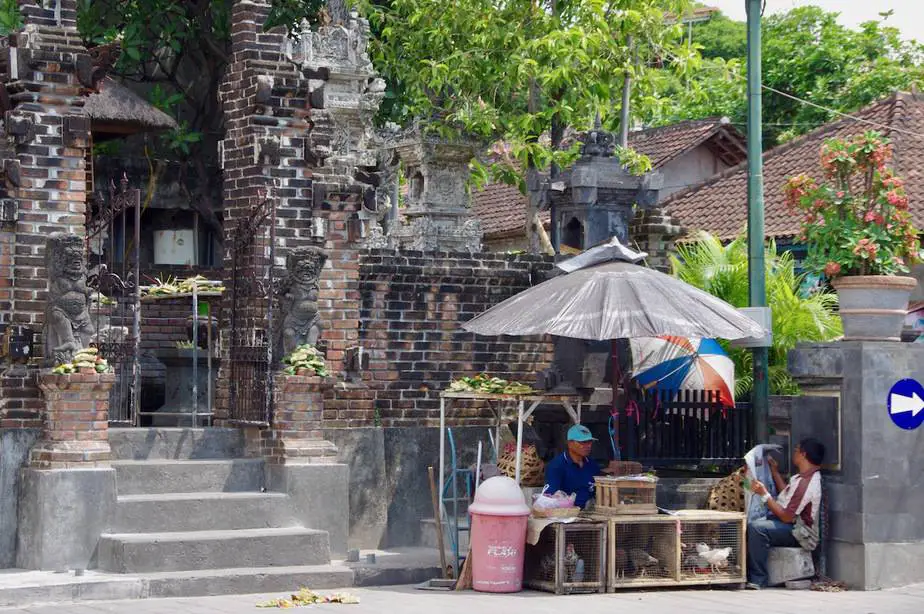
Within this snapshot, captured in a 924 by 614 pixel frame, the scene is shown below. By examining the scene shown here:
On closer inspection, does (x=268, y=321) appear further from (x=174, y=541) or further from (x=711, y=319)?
(x=711, y=319)

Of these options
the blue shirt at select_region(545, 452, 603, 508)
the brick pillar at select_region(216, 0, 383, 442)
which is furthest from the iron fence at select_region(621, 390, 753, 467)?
the brick pillar at select_region(216, 0, 383, 442)

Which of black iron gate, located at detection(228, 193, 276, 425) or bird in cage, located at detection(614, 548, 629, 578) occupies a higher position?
black iron gate, located at detection(228, 193, 276, 425)

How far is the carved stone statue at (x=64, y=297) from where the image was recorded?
1149cm

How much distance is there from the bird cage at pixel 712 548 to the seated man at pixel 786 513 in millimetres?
210

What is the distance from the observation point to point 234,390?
43.9 feet

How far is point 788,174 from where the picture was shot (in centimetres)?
2702

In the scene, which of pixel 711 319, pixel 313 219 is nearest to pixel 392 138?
pixel 313 219

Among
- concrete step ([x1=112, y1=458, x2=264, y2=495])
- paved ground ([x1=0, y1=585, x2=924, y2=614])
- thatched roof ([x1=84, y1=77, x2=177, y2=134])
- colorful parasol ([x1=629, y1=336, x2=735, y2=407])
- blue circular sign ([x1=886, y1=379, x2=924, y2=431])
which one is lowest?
paved ground ([x1=0, y1=585, x2=924, y2=614])

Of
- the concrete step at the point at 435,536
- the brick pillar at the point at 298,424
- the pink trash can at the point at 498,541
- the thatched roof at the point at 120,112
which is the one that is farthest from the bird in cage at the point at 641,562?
the thatched roof at the point at 120,112

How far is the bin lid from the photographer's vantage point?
1150 cm

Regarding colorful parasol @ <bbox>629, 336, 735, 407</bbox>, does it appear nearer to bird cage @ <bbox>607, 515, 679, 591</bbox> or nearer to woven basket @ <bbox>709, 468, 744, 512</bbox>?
woven basket @ <bbox>709, 468, 744, 512</bbox>

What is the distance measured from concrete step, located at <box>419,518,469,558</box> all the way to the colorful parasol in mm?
2125

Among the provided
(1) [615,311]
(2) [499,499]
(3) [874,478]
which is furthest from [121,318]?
(3) [874,478]

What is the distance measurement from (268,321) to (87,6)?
25.6 ft
